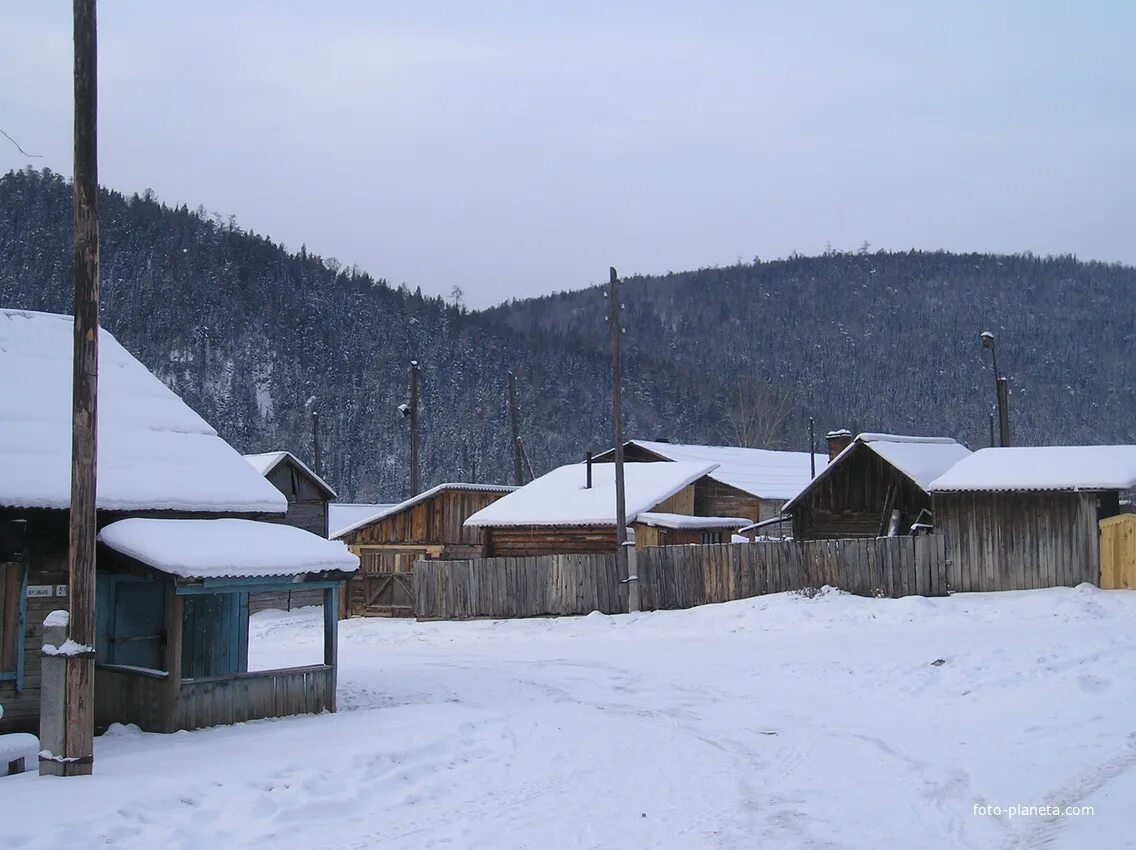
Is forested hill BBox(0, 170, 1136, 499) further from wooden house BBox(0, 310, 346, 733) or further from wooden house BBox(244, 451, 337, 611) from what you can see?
wooden house BBox(0, 310, 346, 733)

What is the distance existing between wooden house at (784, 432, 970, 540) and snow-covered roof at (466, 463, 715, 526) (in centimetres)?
462

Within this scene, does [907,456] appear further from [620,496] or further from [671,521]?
[620,496]

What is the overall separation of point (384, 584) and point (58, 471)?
2242 centimetres

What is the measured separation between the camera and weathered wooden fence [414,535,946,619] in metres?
25.6

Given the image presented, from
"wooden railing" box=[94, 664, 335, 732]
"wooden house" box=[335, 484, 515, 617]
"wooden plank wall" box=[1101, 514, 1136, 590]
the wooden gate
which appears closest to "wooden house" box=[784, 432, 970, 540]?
"wooden plank wall" box=[1101, 514, 1136, 590]

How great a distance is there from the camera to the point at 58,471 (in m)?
13.6

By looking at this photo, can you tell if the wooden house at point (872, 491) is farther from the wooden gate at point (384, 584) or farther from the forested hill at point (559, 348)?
the forested hill at point (559, 348)

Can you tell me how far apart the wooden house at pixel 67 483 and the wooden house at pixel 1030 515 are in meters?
16.3

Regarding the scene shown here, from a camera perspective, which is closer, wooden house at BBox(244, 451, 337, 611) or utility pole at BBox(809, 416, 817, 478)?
wooden house at BBox(244, 451, 337, 611)

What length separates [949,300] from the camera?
161m

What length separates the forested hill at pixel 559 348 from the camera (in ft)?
338

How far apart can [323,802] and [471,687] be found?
7.79 meters

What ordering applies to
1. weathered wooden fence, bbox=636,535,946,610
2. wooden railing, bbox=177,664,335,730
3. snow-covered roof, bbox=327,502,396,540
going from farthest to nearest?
snow-covered roof, bbox=327,502,396,540 → weathered wooden fence, bbox=636,535,946,610 → wooden railing, bbox=177,664,335,730

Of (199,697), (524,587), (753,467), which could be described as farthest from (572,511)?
(199,697)
